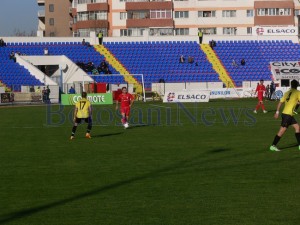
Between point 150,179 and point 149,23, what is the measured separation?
8585 centimetres

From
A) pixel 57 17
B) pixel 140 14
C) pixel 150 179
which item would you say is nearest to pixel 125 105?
pixel 150 179

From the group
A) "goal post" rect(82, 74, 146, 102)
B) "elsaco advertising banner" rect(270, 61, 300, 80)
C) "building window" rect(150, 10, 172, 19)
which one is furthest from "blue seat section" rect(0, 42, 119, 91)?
"building window" rect(150, 10, 172, 19)

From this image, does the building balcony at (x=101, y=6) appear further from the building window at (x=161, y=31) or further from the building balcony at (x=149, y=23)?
the building window at (x=161, y=31)

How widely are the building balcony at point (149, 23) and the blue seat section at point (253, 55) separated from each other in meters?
19.4

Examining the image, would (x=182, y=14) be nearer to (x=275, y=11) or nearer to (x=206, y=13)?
(x=206, y=13)

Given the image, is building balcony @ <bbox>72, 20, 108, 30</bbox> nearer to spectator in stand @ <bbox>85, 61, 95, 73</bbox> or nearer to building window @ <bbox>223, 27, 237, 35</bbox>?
building window @ <bbox>223, 27, 237, 35</bbox>

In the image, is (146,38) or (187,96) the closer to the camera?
(187,96)

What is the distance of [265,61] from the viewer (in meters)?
78.5

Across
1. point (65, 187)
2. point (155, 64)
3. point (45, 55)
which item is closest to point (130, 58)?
point (155, 64)

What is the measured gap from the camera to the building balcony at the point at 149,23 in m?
99.4

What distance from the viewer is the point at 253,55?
3130 inches

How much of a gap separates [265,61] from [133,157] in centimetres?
6134

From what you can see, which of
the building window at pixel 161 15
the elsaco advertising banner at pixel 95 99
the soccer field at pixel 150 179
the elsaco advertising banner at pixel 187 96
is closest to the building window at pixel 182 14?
the building window at pixel 161 15

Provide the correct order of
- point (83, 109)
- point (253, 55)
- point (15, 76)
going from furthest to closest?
point (253, 55) → point (15, 76) → point (83, 109)
